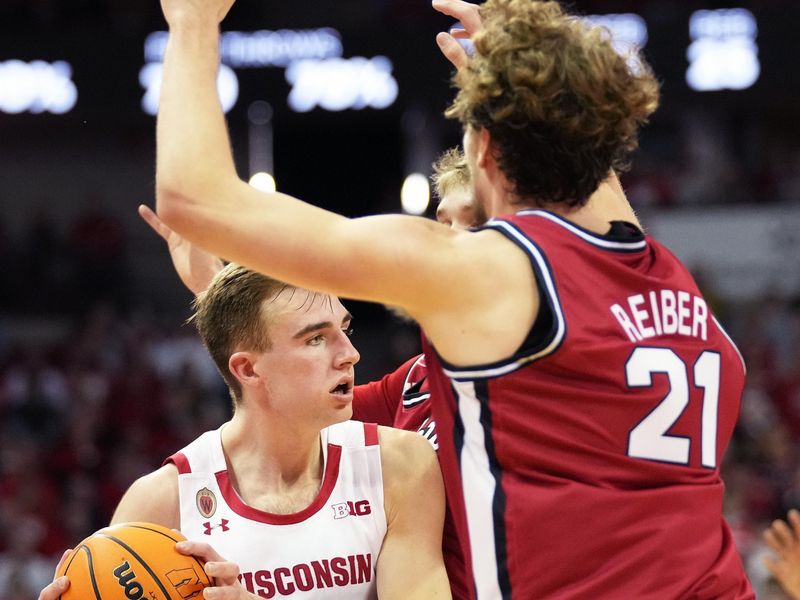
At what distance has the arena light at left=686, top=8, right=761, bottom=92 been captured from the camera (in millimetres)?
10570

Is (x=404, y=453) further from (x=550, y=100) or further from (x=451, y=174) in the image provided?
(x=550, y=100)

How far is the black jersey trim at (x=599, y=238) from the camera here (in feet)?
7.49

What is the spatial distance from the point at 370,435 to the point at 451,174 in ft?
2.87

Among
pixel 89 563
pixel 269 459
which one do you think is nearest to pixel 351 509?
pixel 269 459

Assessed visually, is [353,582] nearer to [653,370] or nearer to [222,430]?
[222,430]

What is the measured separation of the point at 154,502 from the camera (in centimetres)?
326

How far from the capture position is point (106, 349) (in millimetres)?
13852

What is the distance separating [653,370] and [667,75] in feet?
29.3

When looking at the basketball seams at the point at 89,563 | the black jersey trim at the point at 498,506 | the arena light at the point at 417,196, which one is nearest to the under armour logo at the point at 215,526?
the basketball seams at the point at 89,563

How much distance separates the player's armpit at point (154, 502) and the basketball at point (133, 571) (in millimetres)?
340

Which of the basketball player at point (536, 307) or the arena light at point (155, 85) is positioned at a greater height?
the arena light at point (155, 85)

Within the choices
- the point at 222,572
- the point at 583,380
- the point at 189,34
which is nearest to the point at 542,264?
the point at 583,380

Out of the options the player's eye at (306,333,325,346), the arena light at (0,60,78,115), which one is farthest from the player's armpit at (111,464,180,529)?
the arena light at (0,60,78,115)

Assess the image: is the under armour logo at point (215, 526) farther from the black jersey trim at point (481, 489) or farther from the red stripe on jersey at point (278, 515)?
the black jersey trim at point (481, 489)
